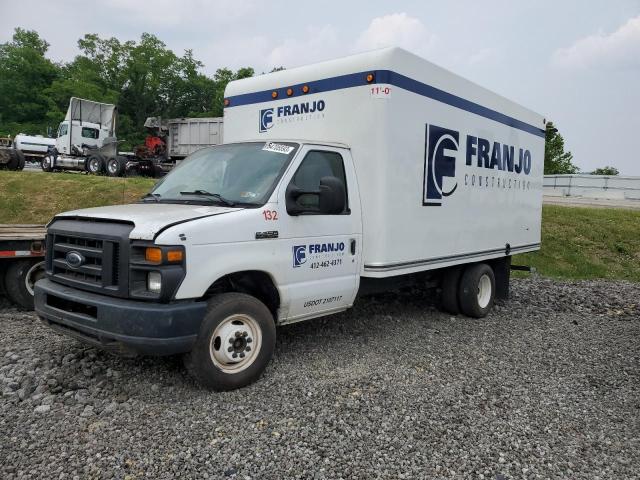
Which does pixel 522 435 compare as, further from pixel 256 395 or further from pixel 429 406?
pixel 256 395

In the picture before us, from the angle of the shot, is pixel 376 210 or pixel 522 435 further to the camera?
pixel 376 210

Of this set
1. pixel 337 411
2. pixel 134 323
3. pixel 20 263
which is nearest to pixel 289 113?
pixel 134 323

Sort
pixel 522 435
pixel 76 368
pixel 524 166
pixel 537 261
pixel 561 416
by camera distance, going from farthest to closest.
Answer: pixel 537 261
pixel 524 166
pixel 76 368
pixel 561 416
pixel 522 435

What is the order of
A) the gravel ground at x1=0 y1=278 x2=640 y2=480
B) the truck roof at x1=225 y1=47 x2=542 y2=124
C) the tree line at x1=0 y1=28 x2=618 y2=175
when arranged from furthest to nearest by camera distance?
the tree line at x1=0 y1=28 x2=618 y2=175 → the truck roof at x1=225 y1=47 x2=542 y2=124 → the gravel ground at x1=0 y1=278 x2=640 y2=480

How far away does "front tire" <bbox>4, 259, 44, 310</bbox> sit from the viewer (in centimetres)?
644

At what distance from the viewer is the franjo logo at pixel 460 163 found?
→ 240 inches

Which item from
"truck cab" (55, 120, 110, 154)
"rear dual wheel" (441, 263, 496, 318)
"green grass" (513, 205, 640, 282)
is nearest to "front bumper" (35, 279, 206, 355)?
"rear dual wheel" (441, 263, 496, 318)

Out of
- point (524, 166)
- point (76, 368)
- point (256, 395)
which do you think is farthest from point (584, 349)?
point (76, 368)

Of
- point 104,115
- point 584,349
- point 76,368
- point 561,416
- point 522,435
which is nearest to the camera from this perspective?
point 522,435

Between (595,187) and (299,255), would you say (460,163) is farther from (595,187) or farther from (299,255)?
(595,187)

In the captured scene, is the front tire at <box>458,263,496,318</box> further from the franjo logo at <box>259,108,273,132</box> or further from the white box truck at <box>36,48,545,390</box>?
the franjo logo at <box>259,108,273,132</box>

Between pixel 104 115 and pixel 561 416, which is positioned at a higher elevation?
pixel 104 115

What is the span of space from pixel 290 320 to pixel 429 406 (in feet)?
4.79

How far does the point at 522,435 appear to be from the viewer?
150 inches
